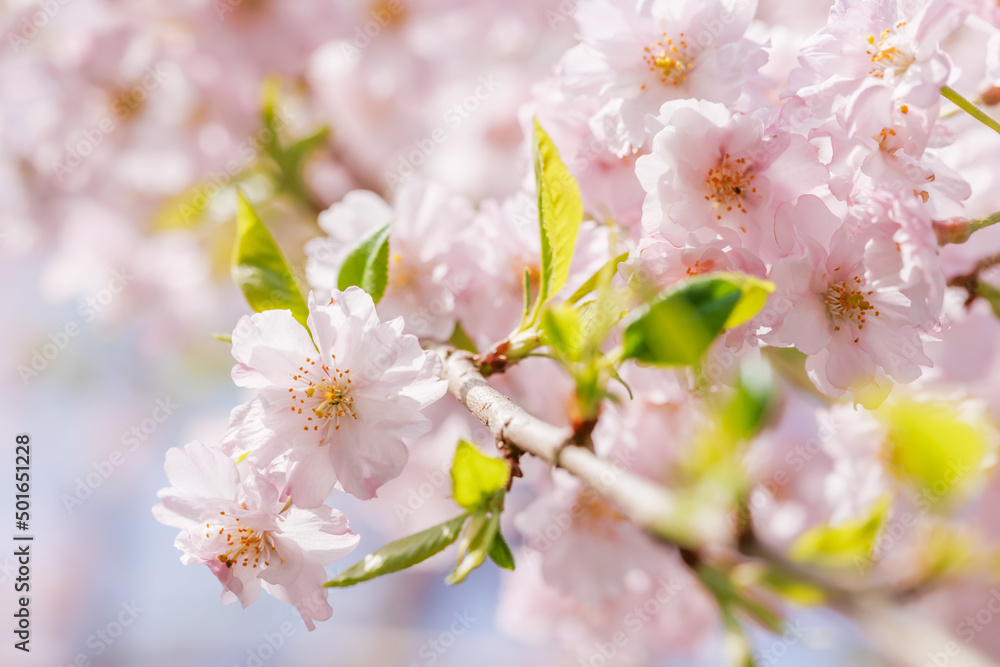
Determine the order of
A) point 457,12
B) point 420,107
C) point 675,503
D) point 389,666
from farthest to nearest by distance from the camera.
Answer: point 389,666
point 420,107
point 457,12
point 675,503

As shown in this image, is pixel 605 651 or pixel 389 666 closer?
pixel 605 651

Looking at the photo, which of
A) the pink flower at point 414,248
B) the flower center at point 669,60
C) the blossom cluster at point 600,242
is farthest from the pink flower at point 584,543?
the flower center at point 669,60

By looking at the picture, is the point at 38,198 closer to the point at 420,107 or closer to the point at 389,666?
the point at 420,107

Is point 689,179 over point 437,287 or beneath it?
over

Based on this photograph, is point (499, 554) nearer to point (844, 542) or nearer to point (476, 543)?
point (476, 543)

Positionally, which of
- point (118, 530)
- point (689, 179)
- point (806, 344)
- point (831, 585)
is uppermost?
point (689, 179)

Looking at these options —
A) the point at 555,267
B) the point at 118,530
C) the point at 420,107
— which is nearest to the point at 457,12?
the point at 420,107

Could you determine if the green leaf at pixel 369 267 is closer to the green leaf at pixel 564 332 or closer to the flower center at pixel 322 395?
the flower center at pixel 322 395
